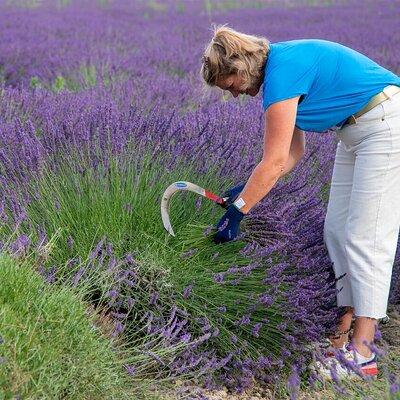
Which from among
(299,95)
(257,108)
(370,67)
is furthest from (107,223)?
(257,108)

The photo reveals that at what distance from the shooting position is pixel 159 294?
114 inches

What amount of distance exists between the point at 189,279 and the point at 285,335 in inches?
16.0

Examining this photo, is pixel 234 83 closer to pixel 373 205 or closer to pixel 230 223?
pixel 230 223

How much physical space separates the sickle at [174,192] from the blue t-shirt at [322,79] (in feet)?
1.34

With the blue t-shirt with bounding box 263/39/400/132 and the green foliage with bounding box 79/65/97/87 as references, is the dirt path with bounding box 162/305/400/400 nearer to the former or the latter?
the blue t-shirt with bounding box 263/39/400/132

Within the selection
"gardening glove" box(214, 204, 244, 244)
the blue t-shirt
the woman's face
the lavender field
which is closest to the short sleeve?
the blue t-shirt

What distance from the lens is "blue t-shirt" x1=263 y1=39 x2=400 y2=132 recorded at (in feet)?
Answer: 9.09

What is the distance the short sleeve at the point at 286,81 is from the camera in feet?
8.91

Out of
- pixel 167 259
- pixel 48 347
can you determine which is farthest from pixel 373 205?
pixel 48 347

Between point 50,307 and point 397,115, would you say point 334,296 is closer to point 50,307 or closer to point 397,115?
point 397,115

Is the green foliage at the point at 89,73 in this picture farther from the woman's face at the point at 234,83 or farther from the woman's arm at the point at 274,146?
the woman's arm at the point at 274,146

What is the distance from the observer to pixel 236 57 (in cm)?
282

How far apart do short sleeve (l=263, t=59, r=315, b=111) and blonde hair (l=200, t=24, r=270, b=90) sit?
7 centimetres

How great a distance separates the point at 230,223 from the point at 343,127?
2.01 ft
